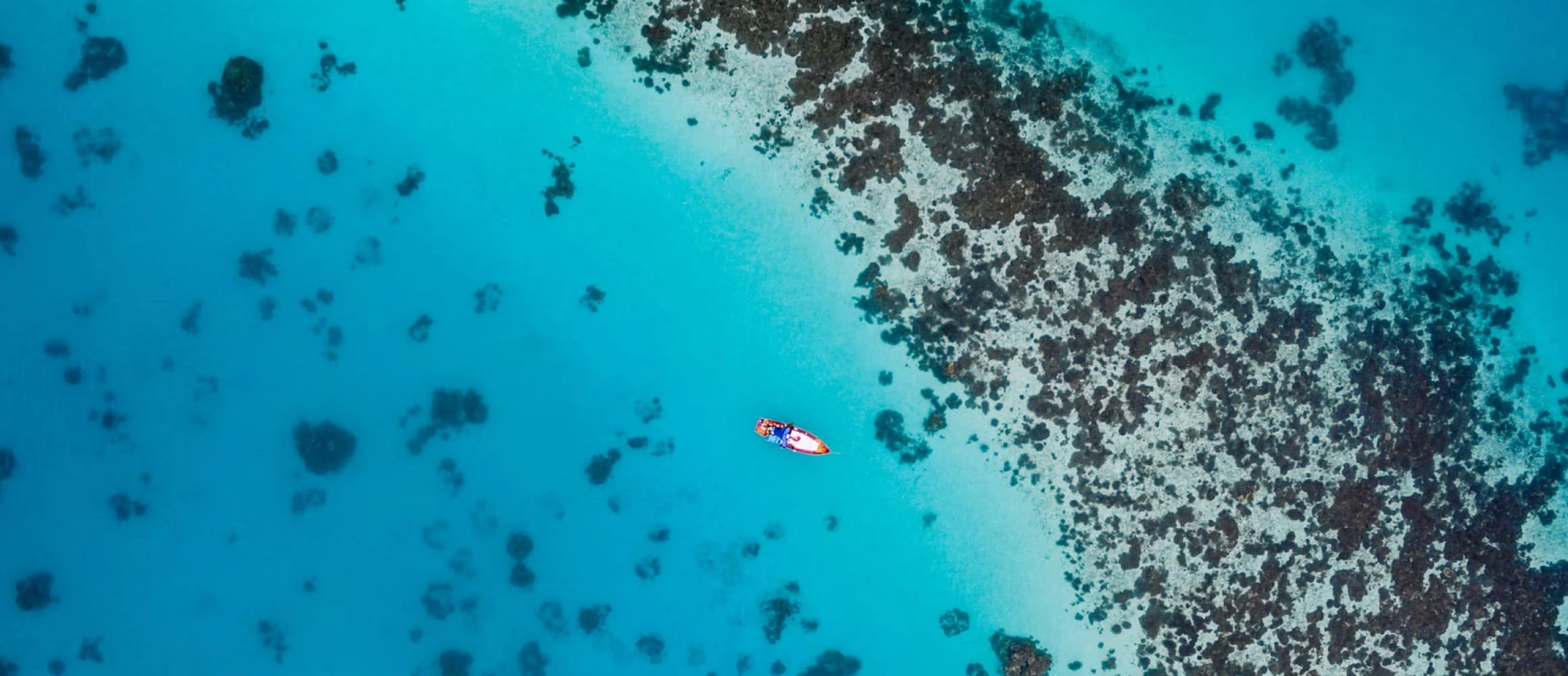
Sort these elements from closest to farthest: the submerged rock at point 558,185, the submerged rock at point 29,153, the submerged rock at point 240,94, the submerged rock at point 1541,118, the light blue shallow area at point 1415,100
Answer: the submerged rock at point 240,94 < the submerged rock at point 558,185 < the submerged rock at point 29,153 < the light blue shallow area at point 1415,100 < the submerged rock at point 1541,118

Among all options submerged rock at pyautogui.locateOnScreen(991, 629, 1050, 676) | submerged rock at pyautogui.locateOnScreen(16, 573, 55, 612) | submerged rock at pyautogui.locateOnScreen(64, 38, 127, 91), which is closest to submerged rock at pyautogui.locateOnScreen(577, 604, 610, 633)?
submerged rock at pyautogui.locateOnScreen(991, 629, 1050, 676)

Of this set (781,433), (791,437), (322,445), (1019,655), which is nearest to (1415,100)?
(1019,655)

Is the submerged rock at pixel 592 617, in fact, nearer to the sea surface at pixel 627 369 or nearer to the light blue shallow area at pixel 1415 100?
the sea surface at pixel 627 369

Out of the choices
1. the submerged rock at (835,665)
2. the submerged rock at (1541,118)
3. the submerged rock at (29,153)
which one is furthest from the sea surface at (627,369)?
the submerged rock at (1541,118)

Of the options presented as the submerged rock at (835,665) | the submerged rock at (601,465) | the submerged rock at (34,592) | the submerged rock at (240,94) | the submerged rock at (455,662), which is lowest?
the submerged rock at (34,592)

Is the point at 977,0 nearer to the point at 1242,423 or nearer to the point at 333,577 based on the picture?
the point at 1242,423

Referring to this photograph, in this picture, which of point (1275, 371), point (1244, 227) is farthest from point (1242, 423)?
point (1244, 227)
